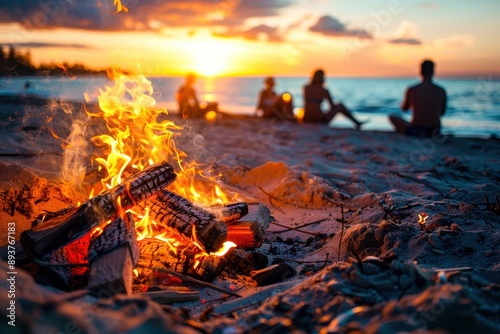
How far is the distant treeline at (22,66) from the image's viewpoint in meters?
5.78

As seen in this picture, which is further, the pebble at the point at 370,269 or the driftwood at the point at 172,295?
the driftwood at the point at 172,295

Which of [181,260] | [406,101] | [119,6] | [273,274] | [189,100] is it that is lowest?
[273,274]

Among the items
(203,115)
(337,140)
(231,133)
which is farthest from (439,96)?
(203,115)

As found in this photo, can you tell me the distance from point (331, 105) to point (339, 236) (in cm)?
972

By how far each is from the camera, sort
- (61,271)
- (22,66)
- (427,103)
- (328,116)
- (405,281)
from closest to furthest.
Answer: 1. (405,281)
2. (61,271)
3. (22,66)
4. (427,103)
5. (328,116)

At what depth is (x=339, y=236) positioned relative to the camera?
450 centimetres

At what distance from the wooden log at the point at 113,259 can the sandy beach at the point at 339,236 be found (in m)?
0.28

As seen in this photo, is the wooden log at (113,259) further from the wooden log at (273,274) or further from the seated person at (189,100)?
the seated person at (189,100)

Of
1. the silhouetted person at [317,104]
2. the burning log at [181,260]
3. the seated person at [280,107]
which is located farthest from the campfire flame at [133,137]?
the seated person at [280,107]

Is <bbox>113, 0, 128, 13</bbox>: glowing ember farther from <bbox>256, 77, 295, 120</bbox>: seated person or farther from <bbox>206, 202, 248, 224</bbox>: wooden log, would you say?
<bbox>256, 77, 295, 120</bbox>: seated person

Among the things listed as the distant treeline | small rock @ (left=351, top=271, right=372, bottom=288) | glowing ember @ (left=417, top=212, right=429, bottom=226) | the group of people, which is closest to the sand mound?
glowing ember @ (left=417, top=212, right=429, bottom=226)

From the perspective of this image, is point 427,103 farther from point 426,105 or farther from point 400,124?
point 400,124

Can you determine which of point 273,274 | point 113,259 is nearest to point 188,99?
point 273,274

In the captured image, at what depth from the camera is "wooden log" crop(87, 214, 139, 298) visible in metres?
2.95
